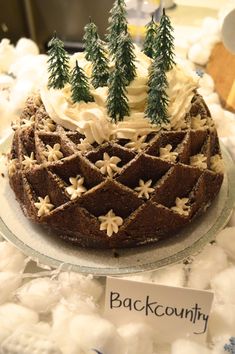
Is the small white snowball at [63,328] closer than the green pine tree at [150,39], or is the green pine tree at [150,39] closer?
the small white snowball at [63,328]

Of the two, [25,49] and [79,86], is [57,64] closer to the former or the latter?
[79,86]

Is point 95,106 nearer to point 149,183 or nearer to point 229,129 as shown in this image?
point 149,183

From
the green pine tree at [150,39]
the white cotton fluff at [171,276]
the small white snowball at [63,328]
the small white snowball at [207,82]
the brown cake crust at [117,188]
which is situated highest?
the green pine tree at [150,39]

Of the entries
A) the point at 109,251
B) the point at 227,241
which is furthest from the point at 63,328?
the point at 227,241

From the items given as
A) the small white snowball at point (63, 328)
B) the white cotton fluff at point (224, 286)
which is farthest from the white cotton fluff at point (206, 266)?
the small white snowball at point (63, 328)

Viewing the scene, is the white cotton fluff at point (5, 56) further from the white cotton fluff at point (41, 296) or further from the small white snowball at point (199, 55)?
the white cotton fluff at point (41, 296)

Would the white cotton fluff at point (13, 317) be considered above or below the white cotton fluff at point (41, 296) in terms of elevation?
below
